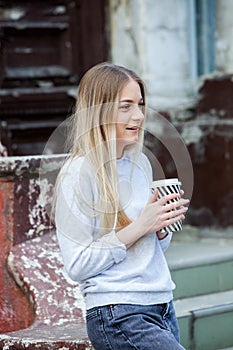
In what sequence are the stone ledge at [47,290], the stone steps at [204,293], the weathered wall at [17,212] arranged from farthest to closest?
1. the stone steps at [204,293]
2. the weathered wall at [17,212]
3. the stone ledge at [47,290]

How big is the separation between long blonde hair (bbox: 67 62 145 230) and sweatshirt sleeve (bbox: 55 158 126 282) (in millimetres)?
40

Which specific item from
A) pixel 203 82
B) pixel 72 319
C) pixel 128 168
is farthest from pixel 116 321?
pixel 203 82

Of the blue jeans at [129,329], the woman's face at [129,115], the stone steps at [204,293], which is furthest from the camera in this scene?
the stone steps at [204,293]

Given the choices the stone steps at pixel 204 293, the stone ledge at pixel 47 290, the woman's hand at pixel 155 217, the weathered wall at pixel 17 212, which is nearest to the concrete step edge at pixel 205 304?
the stone steps at pixel 204 293

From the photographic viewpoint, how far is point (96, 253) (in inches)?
93.3

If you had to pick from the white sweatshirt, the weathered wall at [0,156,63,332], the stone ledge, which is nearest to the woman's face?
the white sweatshirt

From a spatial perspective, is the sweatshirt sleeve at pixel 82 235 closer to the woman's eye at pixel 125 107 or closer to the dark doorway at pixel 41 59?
the woman's eye at pixel 125 107

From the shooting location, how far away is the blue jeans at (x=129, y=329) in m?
2.34

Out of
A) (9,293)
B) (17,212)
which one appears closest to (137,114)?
(17,212)

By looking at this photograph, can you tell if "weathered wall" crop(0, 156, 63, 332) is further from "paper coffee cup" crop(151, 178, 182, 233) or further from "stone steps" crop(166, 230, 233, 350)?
"paper coffee cup" crop(151, 178, 182, 233)

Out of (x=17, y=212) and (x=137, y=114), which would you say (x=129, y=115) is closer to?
(x=137, y=114)

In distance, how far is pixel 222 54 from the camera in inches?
202

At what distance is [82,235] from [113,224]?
0.29 ft

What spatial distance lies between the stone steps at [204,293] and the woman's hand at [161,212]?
151cm
